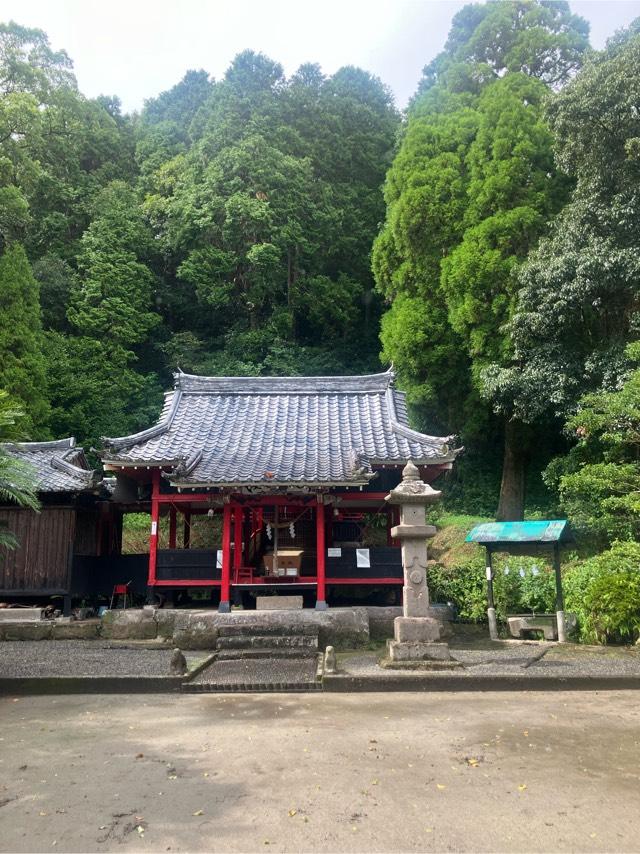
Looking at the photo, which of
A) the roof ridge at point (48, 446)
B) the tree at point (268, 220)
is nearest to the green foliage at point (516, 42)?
the tree at point (268, 220)

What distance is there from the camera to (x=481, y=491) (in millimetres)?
24734

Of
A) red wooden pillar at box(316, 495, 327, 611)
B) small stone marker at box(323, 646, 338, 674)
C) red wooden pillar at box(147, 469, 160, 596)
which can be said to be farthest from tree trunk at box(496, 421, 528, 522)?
small stone marker at box(323, 646, 338, 674)

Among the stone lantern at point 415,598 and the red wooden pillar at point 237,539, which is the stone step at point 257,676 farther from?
the red wooden pillar at point 237,539

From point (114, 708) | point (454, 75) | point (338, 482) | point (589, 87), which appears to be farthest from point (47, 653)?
point (454, 75)

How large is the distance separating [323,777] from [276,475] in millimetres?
8228

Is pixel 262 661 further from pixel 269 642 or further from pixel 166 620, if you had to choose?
pixel 166 620

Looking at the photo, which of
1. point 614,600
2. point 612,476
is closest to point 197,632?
point 614,600

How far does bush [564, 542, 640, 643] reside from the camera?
11836mm

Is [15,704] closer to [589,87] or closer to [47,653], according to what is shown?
[47,653]

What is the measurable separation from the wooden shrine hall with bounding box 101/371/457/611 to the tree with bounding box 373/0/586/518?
5.72 metres

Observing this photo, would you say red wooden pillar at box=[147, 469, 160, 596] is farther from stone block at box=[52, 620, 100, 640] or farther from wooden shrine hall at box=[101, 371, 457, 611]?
stone block at box=[52, 620, 100, 640]

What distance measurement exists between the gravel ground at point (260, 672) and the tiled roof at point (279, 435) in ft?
11.3

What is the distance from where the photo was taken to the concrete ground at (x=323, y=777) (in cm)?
407

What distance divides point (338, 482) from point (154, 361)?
2090 centimetres
